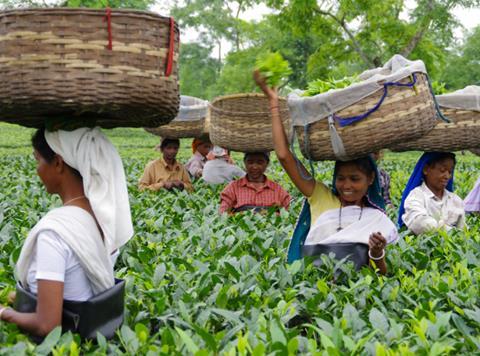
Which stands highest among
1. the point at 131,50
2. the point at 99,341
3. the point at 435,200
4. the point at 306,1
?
the point at 306,1

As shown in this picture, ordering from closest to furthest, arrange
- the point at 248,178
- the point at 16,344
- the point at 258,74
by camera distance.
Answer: the point at 16,344
the point at 258,74
the point at 248,178

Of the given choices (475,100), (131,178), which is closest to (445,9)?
(131,178)

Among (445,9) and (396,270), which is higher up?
(445,9)

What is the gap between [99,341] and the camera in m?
2.36

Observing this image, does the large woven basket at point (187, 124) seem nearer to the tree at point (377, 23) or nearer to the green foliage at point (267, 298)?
the green foliage at point (267, 298)

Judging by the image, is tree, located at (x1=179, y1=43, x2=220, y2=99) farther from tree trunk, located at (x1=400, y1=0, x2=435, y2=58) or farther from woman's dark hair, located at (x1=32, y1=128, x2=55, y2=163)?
woman's dark hair, located at (x1=32, y1=128, x2=55, y2=163)

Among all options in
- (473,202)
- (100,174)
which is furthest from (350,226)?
(473,202)

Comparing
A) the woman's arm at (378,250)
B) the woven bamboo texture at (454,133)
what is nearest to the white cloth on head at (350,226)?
the woman's arm at (378,250)

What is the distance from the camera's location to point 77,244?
233 cm

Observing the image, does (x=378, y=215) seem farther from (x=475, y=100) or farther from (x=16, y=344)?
(x=16, y=344)

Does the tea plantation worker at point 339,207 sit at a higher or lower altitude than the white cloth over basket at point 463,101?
lower

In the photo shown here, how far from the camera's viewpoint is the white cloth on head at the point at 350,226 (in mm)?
3684

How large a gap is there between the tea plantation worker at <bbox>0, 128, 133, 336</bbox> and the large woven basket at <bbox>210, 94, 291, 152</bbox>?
365 centimetres

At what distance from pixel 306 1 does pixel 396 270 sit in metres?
12.1
